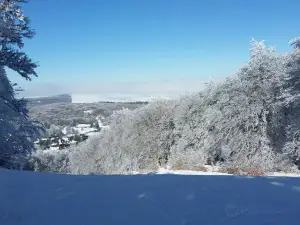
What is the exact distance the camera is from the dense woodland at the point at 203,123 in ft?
50.6

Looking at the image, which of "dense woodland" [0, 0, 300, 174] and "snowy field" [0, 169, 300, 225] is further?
"dense woodland" [0, 0, 300, 174]

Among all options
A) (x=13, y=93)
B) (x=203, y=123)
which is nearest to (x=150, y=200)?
(x=13, y=93)

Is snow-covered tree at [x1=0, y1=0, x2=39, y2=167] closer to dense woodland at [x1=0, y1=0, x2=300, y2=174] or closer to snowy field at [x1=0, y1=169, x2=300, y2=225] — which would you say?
dense woodland at [x1=0, y1=0, x2=300, y2=174]

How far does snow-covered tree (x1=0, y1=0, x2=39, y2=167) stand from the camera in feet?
28.8

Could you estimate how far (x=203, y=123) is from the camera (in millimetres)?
28734

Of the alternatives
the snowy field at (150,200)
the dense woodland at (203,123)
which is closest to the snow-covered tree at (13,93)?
the dense woodland at (203,123)

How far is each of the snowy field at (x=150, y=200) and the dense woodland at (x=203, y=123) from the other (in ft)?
15.7

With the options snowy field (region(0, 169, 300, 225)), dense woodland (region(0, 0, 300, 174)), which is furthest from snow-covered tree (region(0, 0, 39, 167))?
snowy field (region(0, 169, 300, 225))

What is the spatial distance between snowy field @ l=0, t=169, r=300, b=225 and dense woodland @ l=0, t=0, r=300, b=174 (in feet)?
15.7

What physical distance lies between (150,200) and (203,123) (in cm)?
2454

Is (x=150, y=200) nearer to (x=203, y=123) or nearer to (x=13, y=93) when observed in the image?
(x=13, y=93)

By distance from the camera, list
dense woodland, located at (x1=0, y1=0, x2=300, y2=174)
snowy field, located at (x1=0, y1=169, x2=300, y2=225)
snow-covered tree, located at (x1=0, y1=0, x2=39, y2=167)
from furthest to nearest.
→ dense woodland, located at (x1=0, y1=0, x2=300, y2=174) < snow-covered tree, located at (x1=0, y1=0, x2=39, y2=167) < snowy field, located at (x1=0, y1=169, x2=300, y2=225)

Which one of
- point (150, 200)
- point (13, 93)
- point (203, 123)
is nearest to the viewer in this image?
point (150, 200)

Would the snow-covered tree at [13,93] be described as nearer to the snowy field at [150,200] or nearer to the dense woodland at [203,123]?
the dense woodland at [203,123]
